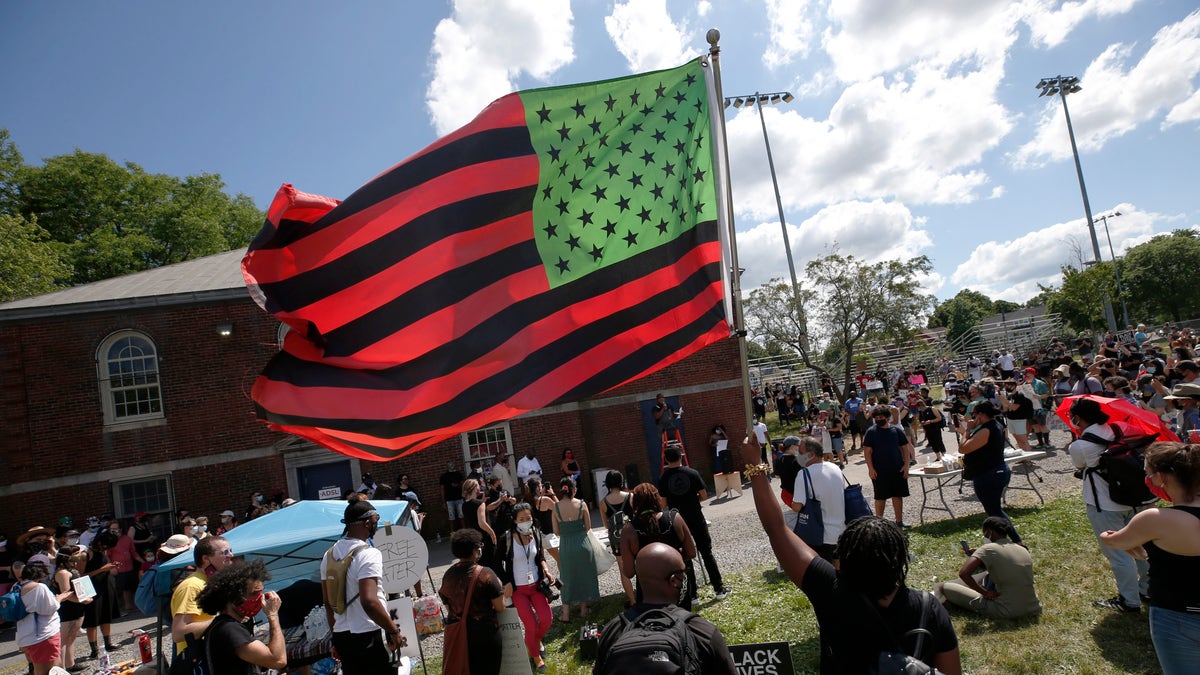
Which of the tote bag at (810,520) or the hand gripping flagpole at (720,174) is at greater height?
the hand gripping flagpole at (720,174)

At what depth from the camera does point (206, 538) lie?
486 cm

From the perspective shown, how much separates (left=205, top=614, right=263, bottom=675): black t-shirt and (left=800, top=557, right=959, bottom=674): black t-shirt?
3.25 m

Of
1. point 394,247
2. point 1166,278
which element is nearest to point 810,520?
point 394,247

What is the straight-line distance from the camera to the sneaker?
531 centimetres

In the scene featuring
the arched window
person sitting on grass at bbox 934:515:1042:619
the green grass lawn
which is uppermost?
the arched window

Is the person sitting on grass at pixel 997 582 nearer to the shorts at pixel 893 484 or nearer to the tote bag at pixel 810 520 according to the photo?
the tote bag at pixel 810 520

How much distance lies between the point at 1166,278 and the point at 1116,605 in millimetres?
73159

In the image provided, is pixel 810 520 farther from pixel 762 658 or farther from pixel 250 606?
pixel 250 606

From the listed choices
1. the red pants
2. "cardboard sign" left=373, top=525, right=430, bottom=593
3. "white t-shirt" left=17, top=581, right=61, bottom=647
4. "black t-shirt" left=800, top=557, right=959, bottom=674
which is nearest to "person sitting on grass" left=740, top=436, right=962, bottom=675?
"black t-shirt" left=800, top=557, right=959, bottom=674

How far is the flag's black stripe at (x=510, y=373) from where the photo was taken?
12.9ft

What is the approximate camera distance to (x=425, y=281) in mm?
4262

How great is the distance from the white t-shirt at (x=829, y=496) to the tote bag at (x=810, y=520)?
27 mm

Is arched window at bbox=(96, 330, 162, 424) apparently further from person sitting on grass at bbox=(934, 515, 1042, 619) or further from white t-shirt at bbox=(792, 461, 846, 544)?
person sitting on grass at bbox=(934, 515, 1042, 619)

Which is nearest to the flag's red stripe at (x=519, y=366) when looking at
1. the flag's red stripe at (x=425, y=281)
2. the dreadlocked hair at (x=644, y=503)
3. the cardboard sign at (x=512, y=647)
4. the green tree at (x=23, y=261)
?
the flag's red stripe at (x=425, y=281)
